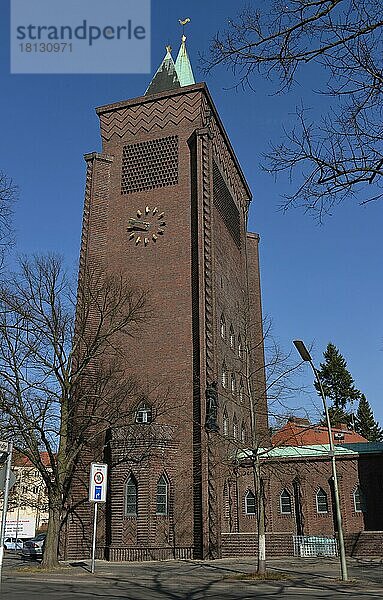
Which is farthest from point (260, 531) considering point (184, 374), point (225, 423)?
point (225, 423)

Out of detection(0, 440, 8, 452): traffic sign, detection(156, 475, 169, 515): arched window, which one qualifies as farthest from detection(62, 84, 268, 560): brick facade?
detection(0, 440, 8, 452): traffic sign

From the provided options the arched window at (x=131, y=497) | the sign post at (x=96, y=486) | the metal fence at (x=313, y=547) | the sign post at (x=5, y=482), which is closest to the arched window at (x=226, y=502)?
the metal fence at (x=313, y=547)

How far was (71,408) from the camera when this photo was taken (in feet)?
83.5

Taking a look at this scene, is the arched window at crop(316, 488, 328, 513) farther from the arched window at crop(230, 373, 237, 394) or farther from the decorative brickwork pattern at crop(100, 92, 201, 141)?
the decorative brickwork pattern at crop(100, 92, 201, 141)

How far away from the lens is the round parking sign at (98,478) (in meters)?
21.0

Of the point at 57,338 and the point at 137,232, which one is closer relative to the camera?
the point at 57,338

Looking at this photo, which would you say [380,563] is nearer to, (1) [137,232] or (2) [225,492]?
(2) [225,492]

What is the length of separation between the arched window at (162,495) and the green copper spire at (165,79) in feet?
79.9

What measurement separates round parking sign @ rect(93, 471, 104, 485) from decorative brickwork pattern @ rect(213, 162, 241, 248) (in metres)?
19.9

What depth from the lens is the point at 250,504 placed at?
3466 centimetres

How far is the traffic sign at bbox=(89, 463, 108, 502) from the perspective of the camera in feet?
68.2

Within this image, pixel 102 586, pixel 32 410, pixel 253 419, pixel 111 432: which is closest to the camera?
pixel 102 586

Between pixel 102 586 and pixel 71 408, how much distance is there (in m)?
9.16

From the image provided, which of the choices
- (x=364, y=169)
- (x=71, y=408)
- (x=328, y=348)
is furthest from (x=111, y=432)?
(x=328, y=348)
